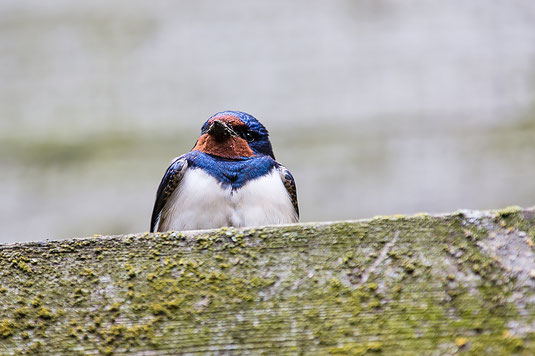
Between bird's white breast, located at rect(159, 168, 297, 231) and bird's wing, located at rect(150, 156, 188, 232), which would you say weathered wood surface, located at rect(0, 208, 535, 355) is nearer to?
bird's white breast, located at rect(159, 168, 297, 231)

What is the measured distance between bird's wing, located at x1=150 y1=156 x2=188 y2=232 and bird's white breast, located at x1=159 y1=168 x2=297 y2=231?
1 centimetres

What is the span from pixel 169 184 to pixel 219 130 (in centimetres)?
20

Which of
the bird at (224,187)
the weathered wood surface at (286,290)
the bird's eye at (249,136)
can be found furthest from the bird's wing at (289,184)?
the weathered wood surface at (286,290)

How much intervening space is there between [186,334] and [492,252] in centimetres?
40

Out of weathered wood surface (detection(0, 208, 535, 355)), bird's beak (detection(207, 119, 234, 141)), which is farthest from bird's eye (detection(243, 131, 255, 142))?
weathered wood surface (detection(0, 208, 535, 355))

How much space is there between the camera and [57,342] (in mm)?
904

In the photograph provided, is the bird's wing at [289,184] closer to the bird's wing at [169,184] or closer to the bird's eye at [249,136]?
the bird's eye at [249,136]

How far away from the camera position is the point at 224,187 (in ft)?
6.15

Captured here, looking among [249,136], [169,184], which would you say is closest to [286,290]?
[169,184]

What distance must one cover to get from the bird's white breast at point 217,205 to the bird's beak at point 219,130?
12 cm

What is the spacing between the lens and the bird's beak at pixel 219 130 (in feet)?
6.46

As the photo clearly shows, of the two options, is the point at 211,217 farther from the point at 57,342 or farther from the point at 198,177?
the point at 57,342

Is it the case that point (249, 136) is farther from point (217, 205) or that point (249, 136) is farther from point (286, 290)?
point (286, 290)

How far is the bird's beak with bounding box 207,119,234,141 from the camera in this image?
1969 millimetres
